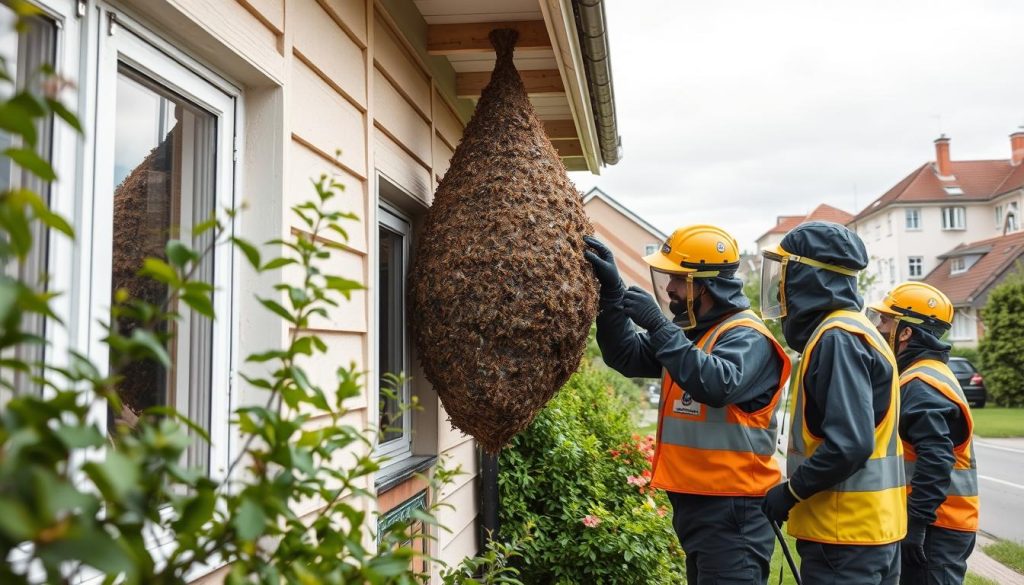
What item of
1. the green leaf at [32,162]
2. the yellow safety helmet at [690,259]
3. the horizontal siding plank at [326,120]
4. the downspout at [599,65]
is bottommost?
the green leaf at [32,162]

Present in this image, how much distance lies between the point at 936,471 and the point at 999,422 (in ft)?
67.1

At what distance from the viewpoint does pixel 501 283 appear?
3303 mm

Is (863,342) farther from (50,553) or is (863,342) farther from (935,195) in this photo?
(935,195)

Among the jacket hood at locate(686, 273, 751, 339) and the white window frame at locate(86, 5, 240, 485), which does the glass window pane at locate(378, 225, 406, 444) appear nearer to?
the jacket hood at locate(686, 273, 751, 339)

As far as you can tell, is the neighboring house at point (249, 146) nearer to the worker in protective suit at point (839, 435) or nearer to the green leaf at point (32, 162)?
the green leaf at point (32, 162)

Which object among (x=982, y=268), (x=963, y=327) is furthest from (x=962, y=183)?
(x=963, y=327)

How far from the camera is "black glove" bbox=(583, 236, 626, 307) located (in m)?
3.72

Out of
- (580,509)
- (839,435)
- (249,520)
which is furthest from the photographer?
(580,509)

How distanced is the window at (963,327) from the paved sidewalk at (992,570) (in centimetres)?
3762

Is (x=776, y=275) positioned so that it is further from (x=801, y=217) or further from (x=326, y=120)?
(x=801, y=217)

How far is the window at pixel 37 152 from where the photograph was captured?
154cm

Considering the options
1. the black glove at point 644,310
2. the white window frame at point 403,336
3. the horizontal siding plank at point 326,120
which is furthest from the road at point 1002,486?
the horizontal siding plank at point 326,120

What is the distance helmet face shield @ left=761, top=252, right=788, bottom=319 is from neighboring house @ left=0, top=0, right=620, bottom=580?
4.62ft

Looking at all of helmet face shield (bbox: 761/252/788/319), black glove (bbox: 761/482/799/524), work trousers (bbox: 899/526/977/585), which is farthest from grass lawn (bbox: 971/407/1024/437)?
black glove (bbox: 761/482/799/524)
